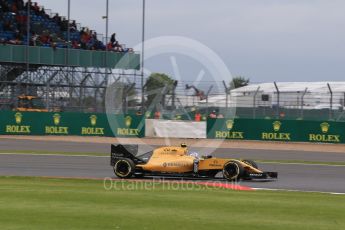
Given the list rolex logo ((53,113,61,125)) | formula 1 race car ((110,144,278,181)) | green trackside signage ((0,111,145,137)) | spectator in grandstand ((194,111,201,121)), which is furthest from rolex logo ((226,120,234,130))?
formula 1 race car ((110,144,278,181))

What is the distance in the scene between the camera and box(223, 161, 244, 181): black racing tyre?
61.1 feet

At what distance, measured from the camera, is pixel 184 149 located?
1956 centimetres

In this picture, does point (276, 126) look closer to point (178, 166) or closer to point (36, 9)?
point (178, 166)

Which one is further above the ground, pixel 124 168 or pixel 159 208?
pixel 124 168

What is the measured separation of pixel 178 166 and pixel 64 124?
76.9 ft

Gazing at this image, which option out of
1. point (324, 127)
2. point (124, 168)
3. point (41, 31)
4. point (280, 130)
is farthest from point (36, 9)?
point (124, 168)

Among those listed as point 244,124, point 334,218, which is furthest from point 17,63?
point 334,218

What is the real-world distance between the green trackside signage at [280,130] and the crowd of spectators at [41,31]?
13.3 m

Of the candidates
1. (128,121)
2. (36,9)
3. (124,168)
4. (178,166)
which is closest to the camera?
(178,166)

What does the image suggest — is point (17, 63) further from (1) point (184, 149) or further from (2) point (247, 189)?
(2) point (247, 189)

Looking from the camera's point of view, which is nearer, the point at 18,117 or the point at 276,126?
the point at 276,126

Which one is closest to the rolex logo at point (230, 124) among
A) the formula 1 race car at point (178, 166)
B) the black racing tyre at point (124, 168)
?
the formula 1 race car at point (178, 166)

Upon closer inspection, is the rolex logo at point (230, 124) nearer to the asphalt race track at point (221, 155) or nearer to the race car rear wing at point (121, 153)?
the asphalt race track at point (221, 155)

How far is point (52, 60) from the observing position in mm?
49406
